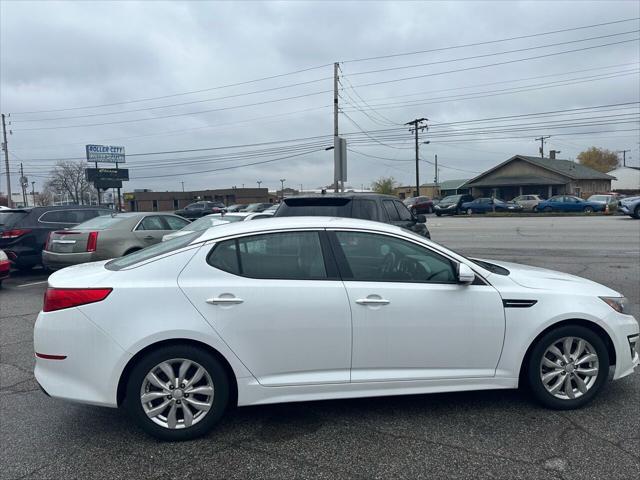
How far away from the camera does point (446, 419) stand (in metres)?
3.57

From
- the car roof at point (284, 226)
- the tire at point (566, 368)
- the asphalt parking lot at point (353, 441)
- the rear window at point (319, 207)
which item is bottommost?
the asphalt parking lot at point (353, 441)

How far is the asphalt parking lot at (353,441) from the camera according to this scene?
2.94 m

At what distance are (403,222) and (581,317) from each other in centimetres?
476

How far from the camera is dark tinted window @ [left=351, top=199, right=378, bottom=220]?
7438 mm

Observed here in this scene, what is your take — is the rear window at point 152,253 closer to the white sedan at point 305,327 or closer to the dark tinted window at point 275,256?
the white sedan at point 305,327

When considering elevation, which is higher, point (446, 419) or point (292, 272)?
point (292, 272)

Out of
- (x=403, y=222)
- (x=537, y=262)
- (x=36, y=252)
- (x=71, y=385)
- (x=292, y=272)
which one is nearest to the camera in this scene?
(x=71, y=385)

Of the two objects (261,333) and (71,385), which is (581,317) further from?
(71,385)

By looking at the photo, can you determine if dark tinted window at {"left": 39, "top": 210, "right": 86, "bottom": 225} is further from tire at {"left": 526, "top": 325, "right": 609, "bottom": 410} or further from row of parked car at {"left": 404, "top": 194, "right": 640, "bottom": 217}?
row of parked car at {"left": 404, "top": 194, "right": 640, "bottom": 217}

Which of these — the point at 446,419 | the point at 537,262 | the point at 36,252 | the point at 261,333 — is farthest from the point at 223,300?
the point at 537,262

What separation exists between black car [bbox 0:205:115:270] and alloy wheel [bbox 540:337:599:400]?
1047 cm

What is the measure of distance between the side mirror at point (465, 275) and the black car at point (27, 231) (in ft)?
32.7

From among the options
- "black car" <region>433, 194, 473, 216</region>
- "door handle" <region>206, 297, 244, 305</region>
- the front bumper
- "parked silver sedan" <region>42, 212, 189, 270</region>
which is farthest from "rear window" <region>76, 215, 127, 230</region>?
"black car" <region>433, 194, 473, 216</region>

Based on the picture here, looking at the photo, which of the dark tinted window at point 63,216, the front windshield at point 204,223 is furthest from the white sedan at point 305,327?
the dark tinted window at point 63,216
